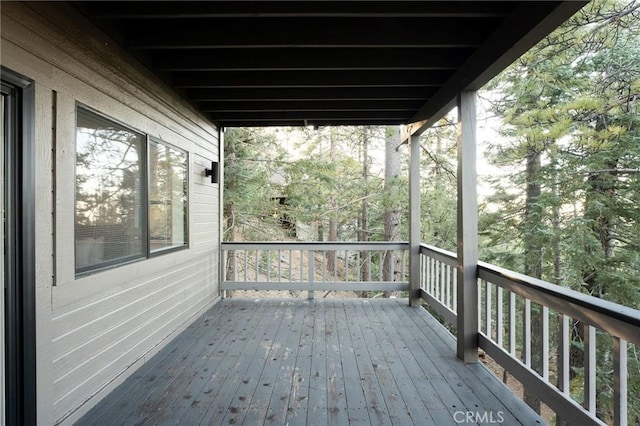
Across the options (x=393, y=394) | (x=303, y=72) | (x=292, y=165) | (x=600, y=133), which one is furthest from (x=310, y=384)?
(x=292, y=165)

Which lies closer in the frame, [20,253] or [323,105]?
[20,253]

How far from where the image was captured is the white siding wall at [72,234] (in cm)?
196

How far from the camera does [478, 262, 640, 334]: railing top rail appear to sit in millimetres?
1667

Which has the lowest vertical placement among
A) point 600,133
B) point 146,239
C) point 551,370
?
point 551,370

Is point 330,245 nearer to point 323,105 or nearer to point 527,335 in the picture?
point 323,105

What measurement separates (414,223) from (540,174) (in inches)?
109

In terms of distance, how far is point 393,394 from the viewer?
2.60 meters

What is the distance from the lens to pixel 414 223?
5078 mm

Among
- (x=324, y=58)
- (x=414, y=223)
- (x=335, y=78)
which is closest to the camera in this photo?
(x=324, y=58)

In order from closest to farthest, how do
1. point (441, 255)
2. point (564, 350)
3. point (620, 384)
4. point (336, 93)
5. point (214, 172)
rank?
point (620, 384) → point (564, 350) → point (336, 93) → point (441, 255) → point (214, 172)

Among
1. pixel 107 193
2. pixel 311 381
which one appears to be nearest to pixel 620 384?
pixel 311 381

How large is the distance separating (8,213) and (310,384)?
2.24m

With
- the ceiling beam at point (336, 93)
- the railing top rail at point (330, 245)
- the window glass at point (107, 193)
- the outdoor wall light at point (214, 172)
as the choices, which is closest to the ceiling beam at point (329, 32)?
the window glass at point (107, 193)

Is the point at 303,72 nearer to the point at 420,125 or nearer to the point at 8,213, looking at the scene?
the point at 420,125
